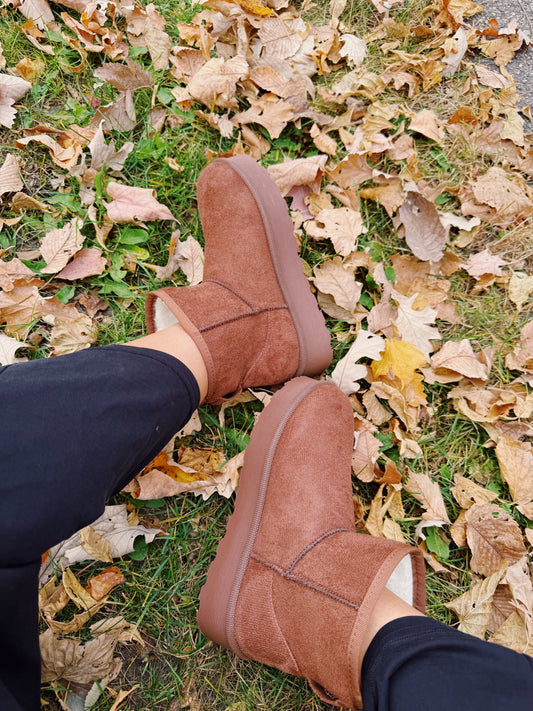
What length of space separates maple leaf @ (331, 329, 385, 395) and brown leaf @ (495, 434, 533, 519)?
1.70 feet

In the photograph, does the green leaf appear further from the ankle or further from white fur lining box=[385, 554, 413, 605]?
the ankle

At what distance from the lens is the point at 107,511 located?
59.5 inches

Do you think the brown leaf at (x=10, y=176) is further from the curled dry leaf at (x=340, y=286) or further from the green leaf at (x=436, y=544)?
the green leaf at (x=436, y=544)

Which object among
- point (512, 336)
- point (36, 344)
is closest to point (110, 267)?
point (36, 344)

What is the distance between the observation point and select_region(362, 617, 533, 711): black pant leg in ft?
2.76

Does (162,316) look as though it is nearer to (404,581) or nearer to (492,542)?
(404,581)

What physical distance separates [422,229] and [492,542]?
110 cm

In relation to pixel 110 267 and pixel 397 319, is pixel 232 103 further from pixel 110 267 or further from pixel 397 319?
pixel 397 319

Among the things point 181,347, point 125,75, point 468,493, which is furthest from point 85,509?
point 125,75

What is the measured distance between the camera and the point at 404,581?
122 cm

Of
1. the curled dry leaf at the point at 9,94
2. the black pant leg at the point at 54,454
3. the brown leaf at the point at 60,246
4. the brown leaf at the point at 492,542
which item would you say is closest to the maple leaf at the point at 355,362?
the brown leaf at the point at 492,542

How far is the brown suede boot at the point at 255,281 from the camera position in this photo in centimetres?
150

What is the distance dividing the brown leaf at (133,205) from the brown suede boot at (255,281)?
0.16 meters

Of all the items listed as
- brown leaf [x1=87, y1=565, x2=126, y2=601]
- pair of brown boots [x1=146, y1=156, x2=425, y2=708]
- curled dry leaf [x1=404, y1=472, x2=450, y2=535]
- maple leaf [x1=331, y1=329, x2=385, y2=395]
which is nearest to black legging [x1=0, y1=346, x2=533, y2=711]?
pair of brown boots [x1=146, y1=156, x2=425, y2=708]
